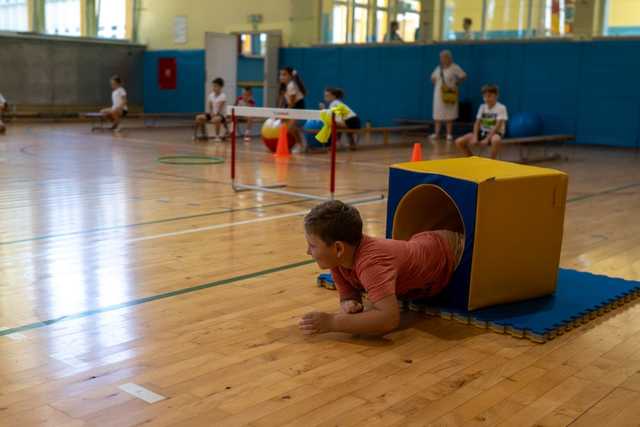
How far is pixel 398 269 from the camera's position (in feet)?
10.4

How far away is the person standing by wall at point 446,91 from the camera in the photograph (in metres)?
15.0

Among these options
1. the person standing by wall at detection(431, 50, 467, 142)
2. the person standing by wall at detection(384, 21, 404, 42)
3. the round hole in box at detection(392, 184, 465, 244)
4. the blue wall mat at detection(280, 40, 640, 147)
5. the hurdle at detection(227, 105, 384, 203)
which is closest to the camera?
the round hole in box at detection(392, 184, 465, 244)

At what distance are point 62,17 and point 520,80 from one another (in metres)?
12.9

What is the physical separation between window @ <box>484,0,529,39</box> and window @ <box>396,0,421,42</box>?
1.74 metres

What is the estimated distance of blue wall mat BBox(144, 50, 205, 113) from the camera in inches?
813

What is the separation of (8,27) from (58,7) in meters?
1.62

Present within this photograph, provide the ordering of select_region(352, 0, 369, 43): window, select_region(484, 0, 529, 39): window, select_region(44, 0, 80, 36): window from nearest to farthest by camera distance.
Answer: select_region(484, 0, 529, 39): window, select_region(352, 0, 369, 43): window, select_region(44, 0, 80, 36): window

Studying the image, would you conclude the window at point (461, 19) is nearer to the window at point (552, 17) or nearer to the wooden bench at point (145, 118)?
the window at point (552, 17)

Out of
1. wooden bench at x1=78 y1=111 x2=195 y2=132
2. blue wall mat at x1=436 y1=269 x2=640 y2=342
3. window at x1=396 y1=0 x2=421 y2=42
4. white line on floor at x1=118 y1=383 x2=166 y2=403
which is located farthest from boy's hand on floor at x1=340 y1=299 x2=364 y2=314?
window at x1=396 y1=0 x2=421 y2=42

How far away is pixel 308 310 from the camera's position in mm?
3547

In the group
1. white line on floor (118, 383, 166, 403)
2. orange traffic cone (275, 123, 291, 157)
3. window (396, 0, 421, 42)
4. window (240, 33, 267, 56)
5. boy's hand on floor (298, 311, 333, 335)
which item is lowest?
white line on floor (118, 383, 166, 403)

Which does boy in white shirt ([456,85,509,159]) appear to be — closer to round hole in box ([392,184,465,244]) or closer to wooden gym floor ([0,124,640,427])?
wooden gym floor ([0,124,640,427])

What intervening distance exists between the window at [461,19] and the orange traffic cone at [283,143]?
22.6ft

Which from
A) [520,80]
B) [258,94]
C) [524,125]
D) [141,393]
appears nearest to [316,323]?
[141,393]
